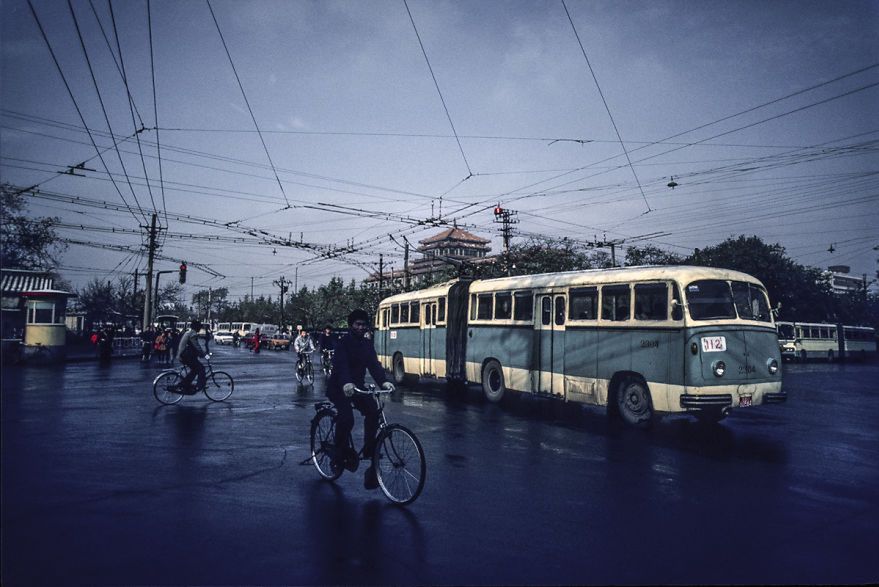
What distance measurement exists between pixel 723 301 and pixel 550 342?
386cm

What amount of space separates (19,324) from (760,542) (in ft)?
104

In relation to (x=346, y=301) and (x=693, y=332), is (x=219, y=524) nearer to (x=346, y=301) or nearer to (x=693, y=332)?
(x=693, y=332)

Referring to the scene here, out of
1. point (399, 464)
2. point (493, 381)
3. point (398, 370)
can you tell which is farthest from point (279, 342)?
point (399, 464)

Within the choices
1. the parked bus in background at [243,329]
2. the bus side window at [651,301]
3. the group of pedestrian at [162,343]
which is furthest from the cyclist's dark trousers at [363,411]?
the parked bus in background at [243,329]

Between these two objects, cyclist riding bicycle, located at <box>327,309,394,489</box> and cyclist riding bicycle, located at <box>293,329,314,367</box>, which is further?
cyclist riding bicycle, located at <box>293,329,314,367</box>

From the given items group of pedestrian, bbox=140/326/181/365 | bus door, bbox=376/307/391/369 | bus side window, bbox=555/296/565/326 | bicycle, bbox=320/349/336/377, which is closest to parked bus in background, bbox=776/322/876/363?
bus door, bbox=376/307/391/369

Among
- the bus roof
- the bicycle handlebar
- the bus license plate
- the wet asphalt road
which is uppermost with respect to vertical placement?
the bus roof

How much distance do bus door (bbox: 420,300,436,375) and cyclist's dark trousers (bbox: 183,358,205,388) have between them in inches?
276

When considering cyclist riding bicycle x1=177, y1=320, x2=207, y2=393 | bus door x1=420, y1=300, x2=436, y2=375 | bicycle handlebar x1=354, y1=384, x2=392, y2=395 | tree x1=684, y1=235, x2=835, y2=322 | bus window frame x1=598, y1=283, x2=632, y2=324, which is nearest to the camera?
bicycle handlebar x1=354, y1=384, x2=392, y2=395

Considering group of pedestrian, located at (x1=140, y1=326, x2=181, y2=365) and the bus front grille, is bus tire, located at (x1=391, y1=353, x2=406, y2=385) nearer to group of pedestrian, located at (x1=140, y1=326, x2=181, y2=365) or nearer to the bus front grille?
the bus front grille

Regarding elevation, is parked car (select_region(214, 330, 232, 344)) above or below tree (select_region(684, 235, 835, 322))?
below

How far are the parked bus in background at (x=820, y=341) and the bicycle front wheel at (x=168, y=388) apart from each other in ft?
117

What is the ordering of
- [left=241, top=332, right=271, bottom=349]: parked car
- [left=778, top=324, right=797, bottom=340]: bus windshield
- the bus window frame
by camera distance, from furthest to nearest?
[left=241, top=332, right=271, bottom=349]: parked car
[left=778, top=324, right=797, bottom=340]: bus windshield
the bus window frame

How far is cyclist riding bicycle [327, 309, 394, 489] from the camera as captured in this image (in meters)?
5.94
